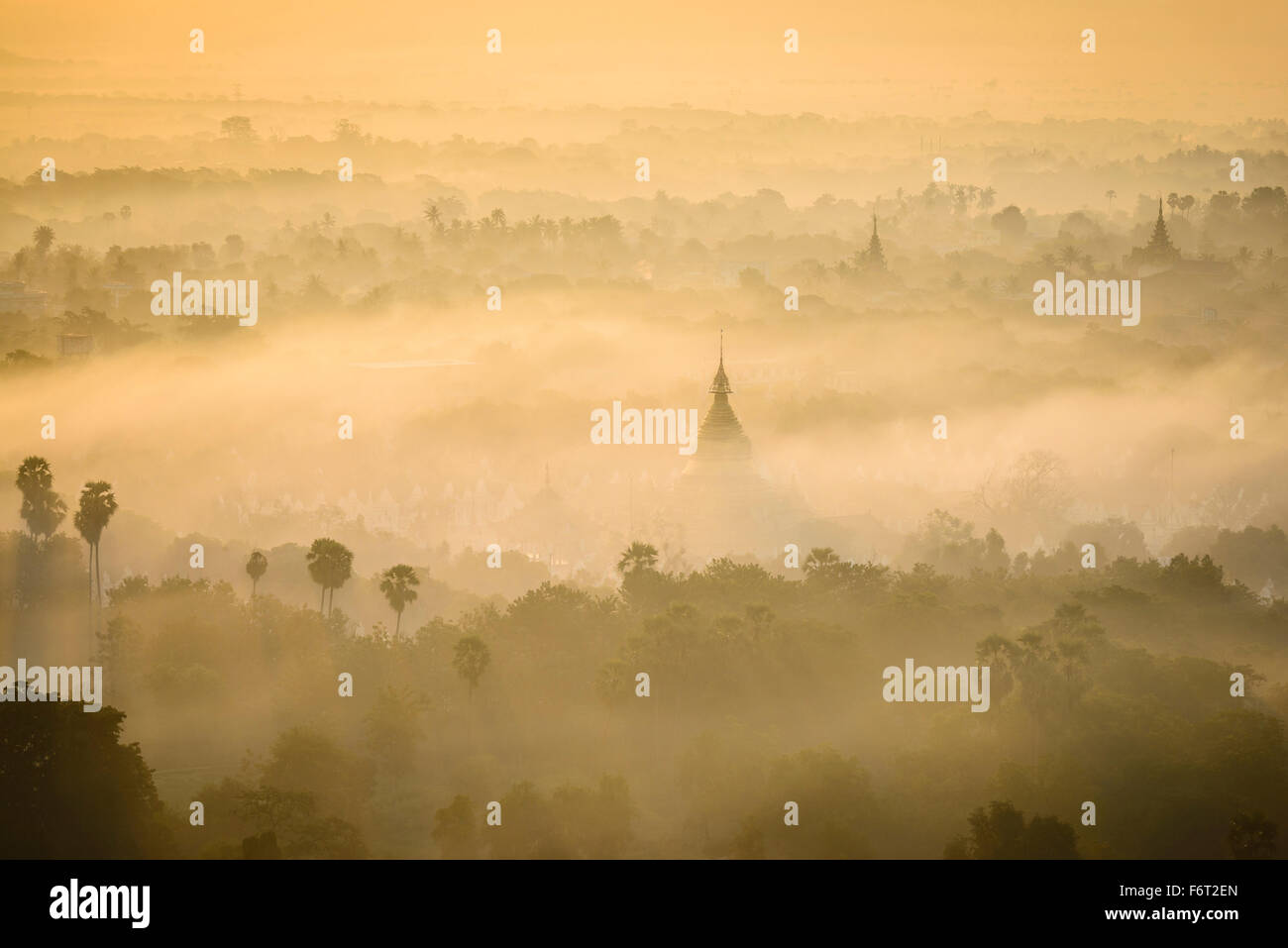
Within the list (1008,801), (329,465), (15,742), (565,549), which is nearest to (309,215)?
(329,465)

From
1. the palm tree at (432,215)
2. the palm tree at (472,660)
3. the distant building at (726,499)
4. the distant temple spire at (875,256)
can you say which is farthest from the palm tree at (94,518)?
the distant temple spire at (875,256)

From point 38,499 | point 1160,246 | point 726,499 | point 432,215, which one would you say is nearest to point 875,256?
point 1160,246

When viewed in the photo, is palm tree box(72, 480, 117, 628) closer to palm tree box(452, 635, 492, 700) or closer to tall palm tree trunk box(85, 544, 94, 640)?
tall palm tree trunk box(85, 544, 94, 640)

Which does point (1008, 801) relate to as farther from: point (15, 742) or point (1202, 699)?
point (15, 742)

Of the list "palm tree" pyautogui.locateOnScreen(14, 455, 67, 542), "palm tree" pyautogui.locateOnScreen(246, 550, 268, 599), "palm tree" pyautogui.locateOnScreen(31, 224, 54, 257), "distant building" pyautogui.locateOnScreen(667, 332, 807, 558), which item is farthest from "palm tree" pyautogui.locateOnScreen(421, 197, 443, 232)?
"palm tree" pyautogui.locateOnScreen(246, 550, 268, 599)

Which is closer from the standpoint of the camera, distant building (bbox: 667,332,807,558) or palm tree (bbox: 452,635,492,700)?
palm tree (bbox: 452,635,492,700)
